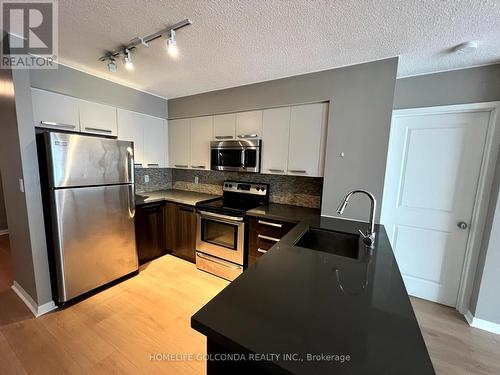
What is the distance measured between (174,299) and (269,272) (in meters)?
1.66

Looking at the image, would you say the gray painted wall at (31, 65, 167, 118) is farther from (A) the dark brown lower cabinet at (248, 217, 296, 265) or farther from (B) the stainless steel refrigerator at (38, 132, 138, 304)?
(A) the dark brown lower cabinet at (248, 217, 296, 265)

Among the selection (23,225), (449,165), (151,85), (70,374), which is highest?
(151,85)

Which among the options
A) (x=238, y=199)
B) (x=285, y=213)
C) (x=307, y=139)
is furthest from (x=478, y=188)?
(x=238, y=199)

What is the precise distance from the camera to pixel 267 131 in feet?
8.20

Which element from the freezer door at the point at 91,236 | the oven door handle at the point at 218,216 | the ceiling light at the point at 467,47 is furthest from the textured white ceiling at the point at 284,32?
the oven door handle at the point at 218,216

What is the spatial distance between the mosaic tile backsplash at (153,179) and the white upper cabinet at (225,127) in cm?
135

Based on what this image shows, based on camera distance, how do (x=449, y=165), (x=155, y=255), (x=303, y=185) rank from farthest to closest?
(x=155, y=255)
(x=303, y=185)
(x=449, y=165)

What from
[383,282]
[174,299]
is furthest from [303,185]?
[174,299]

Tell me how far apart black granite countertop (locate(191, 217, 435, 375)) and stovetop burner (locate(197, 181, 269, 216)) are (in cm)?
137

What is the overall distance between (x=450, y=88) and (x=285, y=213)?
1984mm

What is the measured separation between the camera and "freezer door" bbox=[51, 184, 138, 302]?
1.94 metres

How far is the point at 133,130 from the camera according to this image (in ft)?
9.43

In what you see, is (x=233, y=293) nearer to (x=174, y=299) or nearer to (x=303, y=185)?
(x=174, y=299)

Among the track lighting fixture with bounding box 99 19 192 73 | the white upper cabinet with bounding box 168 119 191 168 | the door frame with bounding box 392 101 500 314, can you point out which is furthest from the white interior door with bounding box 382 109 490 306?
the white upper cabinet with bounding box 168 119 191 168
